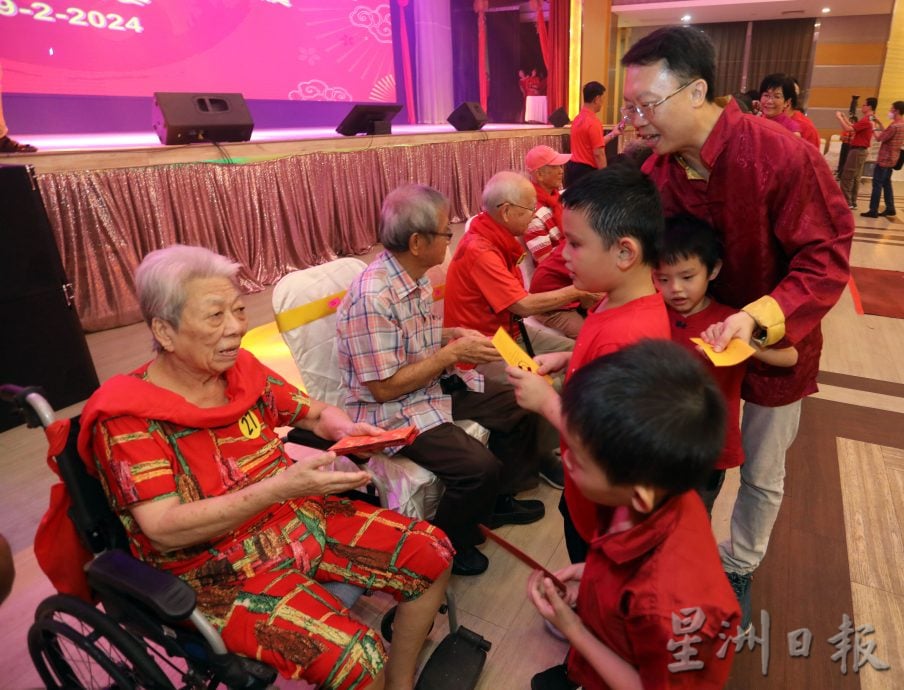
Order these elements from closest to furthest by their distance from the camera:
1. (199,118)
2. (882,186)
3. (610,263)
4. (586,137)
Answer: (610,263) → (199,118) → (586,137) → (882,186)

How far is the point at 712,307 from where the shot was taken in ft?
4.74

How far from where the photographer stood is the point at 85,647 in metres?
0.99

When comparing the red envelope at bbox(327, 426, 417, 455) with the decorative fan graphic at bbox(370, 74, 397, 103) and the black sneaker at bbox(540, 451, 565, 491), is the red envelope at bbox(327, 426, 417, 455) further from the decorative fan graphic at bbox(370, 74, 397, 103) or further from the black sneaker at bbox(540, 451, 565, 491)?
the decorative fan graphic at bbox(370, 74, 397, 103)

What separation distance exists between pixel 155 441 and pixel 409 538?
0.63 metres

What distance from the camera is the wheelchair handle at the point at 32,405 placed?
108 cm

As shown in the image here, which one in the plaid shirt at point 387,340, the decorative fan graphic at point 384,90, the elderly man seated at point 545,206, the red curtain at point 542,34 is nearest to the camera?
the plaid shirt at point 387,340

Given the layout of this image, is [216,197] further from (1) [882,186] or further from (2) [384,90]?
(1) [882,186]

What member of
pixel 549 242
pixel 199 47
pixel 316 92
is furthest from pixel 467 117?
pixel 549 242

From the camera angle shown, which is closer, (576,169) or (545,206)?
(545,206)

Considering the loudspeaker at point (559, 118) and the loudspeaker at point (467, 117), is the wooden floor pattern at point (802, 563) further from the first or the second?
the loudspeaker at point (559, 118)

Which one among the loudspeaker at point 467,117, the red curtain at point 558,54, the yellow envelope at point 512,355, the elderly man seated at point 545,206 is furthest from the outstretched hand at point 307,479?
the red curtain at point 558,54

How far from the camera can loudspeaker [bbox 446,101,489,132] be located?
7168mm

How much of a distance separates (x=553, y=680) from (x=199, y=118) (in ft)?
14.6

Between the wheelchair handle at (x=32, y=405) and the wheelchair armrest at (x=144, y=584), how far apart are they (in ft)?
0.99
